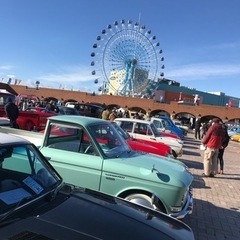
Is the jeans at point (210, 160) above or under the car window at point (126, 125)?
under

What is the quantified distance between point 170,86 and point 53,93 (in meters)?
55.9

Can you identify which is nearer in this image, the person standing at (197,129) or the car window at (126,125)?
the car window at (126,125)

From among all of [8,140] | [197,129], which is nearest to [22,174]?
[8,140]

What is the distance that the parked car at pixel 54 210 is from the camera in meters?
2.46

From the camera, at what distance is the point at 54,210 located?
9.04ft

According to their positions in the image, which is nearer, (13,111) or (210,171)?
(210,171)

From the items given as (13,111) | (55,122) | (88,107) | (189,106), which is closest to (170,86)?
(189,106)

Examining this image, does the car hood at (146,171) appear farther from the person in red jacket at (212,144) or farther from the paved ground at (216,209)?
the person in red jacket at (212,144)

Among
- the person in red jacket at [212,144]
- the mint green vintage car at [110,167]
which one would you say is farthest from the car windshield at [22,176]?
the person in red jacket at [212,144]

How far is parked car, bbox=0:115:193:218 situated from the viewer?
4922 mm

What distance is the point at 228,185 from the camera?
9.70 metres

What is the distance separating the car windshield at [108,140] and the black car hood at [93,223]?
209 cm

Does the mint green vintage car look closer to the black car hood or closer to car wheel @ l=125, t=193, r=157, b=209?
car wheel @ l=125, t=193, r=157, b=209

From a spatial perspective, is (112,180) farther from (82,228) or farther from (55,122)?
(82,228)
